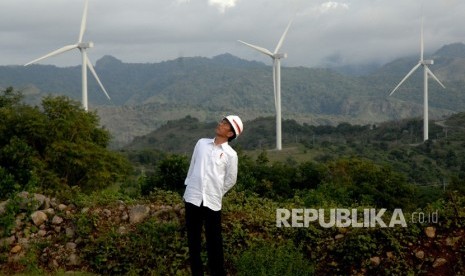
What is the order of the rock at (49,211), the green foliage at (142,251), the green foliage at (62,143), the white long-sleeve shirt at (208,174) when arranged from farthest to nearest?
the green foliage at (62,143) → the rock at (49,211) → the green foliage at (142,251) → the white long-sleeve shirt at (208,174)

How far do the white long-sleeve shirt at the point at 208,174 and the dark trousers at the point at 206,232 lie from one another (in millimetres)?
113

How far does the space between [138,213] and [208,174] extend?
3.14 meters

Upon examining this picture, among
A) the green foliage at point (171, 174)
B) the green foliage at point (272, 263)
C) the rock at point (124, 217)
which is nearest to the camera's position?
the green foliage at point (272, 263)

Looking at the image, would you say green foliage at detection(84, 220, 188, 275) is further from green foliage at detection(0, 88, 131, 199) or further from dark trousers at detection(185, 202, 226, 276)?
green foliage at detection(0, 88, 131, 199)

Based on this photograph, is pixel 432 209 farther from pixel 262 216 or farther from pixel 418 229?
pixel 262 216

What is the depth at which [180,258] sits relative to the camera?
980 cm

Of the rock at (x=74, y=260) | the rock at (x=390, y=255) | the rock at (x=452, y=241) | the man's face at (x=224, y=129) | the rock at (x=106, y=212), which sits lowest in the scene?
the rock at (x=74, y=260)

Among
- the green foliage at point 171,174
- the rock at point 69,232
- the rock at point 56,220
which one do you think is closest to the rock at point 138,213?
the rock at point 69,232

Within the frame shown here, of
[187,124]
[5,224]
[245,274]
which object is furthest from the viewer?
[187,124]

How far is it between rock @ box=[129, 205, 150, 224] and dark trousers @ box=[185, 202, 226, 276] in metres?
2.60

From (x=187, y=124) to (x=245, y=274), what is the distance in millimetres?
140584

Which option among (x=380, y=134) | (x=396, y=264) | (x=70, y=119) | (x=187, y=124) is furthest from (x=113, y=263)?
(x=187, y=124)

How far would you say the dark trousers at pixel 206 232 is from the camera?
789 centimetres

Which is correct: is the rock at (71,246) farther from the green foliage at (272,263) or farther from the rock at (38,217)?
the green foliage at (272,263)
